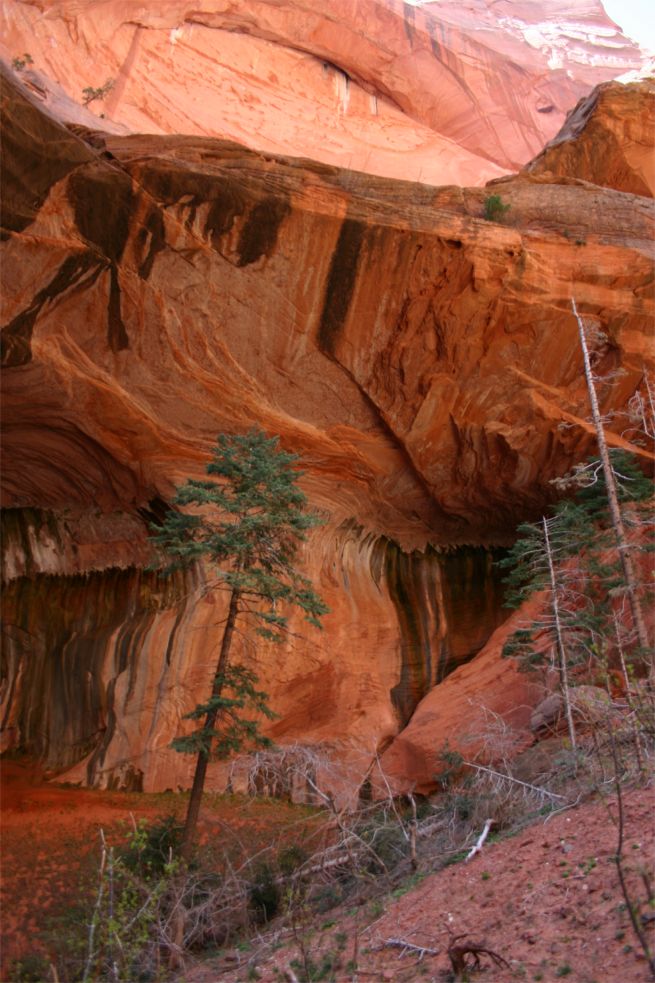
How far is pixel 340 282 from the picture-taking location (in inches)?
663

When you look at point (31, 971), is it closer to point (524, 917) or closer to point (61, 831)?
point (61, 831)

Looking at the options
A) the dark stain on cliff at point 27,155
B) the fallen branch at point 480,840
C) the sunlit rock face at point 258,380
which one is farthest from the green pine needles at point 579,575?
the dark stain on cliff at point 27,155

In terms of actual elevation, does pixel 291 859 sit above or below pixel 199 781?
below

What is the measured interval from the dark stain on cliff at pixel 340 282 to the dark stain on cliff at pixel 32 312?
5.10 meters

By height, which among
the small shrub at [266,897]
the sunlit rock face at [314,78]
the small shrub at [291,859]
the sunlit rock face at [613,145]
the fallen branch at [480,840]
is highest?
the sunlit rock face at [314,78]

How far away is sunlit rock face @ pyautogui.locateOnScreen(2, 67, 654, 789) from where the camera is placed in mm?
15352

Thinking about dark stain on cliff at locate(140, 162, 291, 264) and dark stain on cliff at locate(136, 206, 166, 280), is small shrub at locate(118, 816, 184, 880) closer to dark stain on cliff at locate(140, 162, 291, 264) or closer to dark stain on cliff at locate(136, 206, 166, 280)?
dark stain on cliff at locate(136, 206, 166, 280)

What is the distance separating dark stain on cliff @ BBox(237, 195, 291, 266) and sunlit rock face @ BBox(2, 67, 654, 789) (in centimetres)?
6

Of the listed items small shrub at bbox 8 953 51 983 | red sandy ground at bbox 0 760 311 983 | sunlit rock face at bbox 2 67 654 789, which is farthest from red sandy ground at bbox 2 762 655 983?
sunlit rock face at bbox 2 67 654 789

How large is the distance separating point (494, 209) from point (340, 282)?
414 centimetres

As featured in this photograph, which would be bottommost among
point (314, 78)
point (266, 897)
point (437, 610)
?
point (266, 897)

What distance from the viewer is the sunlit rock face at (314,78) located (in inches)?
1043

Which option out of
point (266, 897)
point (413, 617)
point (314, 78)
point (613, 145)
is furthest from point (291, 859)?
point (314, 78)

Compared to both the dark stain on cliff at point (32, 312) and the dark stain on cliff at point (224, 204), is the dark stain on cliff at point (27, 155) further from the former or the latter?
the dark stain on cliff at point (224, 204)
